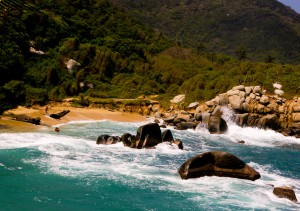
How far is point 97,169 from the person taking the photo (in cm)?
2812

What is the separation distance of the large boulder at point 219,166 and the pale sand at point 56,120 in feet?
76.3

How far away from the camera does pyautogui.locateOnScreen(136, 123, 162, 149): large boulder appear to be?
3791 cm

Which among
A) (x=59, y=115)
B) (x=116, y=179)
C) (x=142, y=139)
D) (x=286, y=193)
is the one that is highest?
(x=142, y=139)

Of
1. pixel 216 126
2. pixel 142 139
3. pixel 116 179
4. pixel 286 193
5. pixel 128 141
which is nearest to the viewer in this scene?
pixel 286 193

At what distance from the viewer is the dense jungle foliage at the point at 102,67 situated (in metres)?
69.2

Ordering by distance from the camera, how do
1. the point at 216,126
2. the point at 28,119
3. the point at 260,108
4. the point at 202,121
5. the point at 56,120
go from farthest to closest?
the point at 260,108
the point at 202,121
the point at 216,126
the point at 56,120
the point at 28,119

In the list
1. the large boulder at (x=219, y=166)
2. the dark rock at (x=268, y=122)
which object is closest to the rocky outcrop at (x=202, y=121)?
the dark rock at (x=268, y=122)

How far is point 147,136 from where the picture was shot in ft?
125

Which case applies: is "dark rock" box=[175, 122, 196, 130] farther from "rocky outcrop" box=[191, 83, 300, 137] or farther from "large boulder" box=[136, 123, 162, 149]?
"large boulder" box=[136, 123, 162, 149]

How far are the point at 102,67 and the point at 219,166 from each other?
65.4m

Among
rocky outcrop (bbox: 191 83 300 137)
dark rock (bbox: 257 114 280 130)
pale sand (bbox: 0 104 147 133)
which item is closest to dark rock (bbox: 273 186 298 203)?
pale sand (bbox: 0 104 147 133)

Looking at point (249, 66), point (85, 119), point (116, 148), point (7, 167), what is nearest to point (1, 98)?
point (85, 119)

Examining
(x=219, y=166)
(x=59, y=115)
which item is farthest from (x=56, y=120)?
(x=219, y=166)

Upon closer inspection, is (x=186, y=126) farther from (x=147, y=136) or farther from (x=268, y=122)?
(x=147, y=136)
